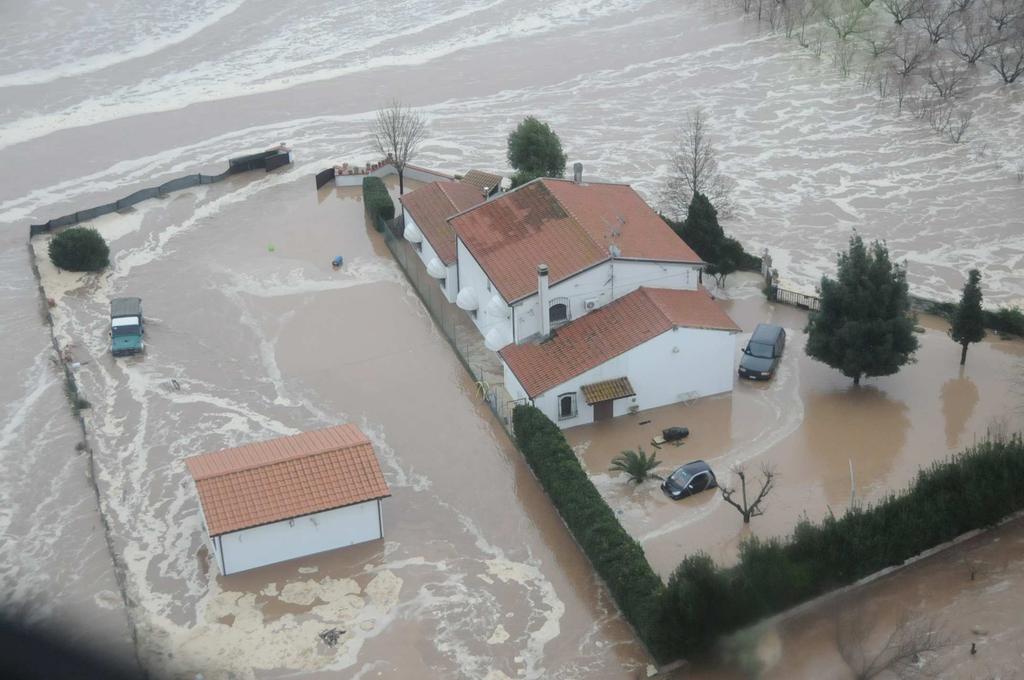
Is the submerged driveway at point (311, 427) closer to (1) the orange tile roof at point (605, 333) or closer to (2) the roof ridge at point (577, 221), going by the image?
(1) the orange tile roof at point (605, 333)

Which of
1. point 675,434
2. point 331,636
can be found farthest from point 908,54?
point 331,636

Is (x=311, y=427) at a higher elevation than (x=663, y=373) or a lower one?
lower

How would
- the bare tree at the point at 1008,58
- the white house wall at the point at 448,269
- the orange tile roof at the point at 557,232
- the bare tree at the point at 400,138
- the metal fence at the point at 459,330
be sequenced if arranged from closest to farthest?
1. the metal fence at the point at 459,330
2. the orange tile roof at the point at 557,232
3. the white house wall at the point at 448,269
4. the bare tree at the point at 400,138
5. the bare tree at the point at 1008,58

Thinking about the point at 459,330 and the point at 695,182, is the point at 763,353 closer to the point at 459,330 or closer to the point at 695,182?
the point at 459,330

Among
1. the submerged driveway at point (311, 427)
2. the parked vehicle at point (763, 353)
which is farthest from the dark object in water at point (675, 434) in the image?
the submerged driveway at point (311, 427)

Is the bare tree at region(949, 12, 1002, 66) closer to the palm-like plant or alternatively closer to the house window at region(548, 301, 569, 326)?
the house window at region(548, 301, 569, 326)

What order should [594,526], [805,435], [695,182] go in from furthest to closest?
[695,182]
[805,435]
[594,526]

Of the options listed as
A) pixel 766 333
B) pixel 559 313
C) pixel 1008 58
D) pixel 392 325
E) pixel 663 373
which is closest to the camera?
pixel 663 373
